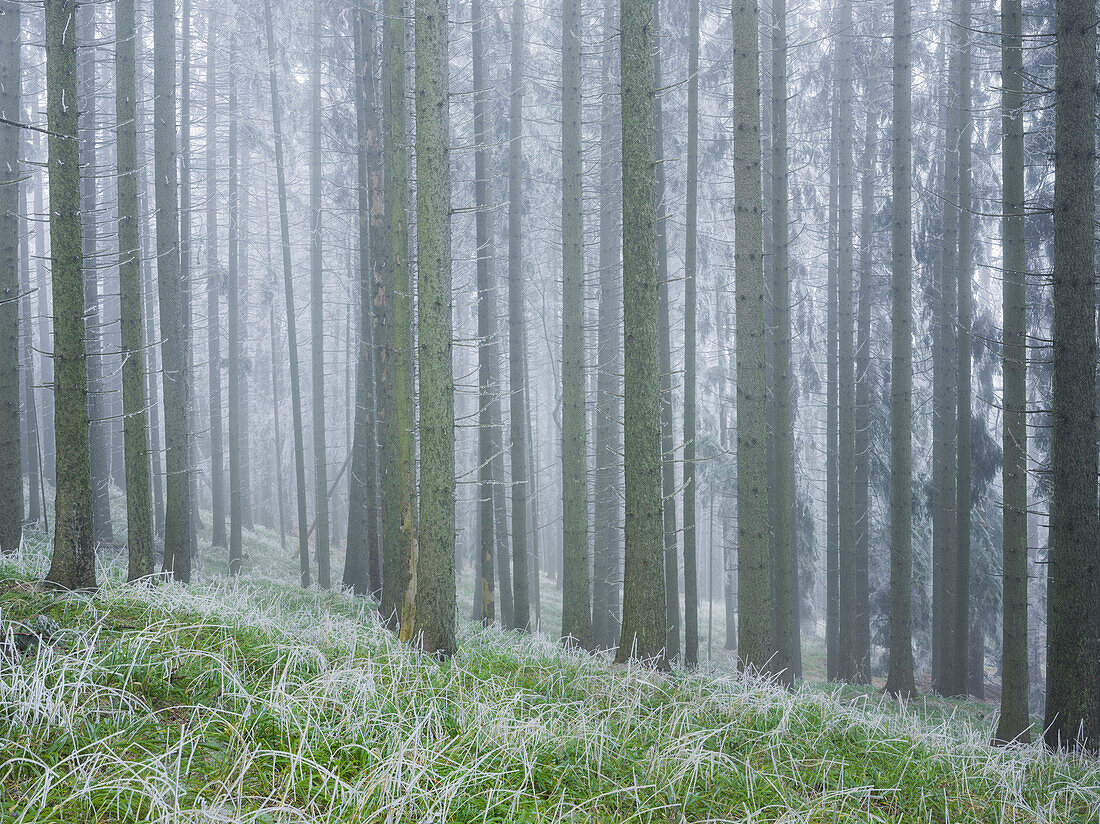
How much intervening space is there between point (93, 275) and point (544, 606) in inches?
555

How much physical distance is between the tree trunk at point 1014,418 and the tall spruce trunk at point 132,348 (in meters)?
8.70

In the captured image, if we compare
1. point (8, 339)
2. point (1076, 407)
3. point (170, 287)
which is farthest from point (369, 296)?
point (1076, 407)

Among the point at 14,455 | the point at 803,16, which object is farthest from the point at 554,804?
the point at 803,16

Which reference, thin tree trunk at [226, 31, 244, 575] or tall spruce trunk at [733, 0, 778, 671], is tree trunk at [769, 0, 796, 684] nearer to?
tall spruce trunk at [733, 0, 778, 671]

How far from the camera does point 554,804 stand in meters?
2.62

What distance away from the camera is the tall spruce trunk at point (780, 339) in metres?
8.26

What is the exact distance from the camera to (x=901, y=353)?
9.28 m

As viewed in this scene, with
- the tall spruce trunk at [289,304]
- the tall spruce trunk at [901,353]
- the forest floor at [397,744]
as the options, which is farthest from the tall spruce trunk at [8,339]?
the tall spruce trunk at [901,353]

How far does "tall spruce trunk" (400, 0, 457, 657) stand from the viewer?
5.39m

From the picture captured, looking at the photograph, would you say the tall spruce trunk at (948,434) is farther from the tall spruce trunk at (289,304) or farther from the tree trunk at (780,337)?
the tall spruce trunk at (289,304)

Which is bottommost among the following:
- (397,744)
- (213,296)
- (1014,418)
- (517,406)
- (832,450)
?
(397,744)

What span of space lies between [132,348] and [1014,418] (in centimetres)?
908

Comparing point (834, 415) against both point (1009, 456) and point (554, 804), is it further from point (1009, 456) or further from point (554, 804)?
point (554, 804)

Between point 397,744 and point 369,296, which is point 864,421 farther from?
point 397,744
